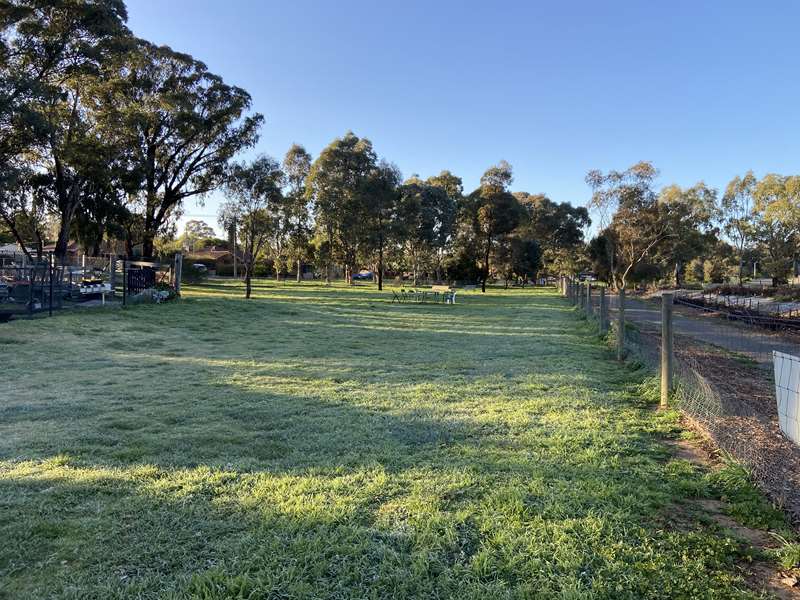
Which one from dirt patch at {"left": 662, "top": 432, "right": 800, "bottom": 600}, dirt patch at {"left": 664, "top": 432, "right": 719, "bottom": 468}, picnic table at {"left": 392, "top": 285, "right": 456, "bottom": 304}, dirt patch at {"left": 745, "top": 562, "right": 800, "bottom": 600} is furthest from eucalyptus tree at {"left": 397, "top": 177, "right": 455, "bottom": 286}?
dirt patch at {"left": 745, "top": 562, "right": 800, "bottom": 600}

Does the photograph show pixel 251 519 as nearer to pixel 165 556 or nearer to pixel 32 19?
pixel 165 556

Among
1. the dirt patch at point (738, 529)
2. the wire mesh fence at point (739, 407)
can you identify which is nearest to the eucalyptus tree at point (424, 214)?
the wire mesh fence at point (739, 407)

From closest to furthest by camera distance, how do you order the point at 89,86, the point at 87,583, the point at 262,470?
1. the point at 87,583
2. the point at 262,470
3. the point at 89,86

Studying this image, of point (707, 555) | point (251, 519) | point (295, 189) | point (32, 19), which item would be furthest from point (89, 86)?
point (707, 555)

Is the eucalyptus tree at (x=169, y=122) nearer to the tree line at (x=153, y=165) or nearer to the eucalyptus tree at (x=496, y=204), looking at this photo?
the tree line at (x=153, y=165)

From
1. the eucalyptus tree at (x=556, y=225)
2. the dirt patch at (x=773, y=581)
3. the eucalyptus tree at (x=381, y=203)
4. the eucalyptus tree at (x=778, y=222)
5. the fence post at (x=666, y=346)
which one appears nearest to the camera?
the dirt patch at (x=773, y=581)

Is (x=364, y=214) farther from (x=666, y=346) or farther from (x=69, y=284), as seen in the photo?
(x=666, y=346)

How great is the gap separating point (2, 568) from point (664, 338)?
223 inches

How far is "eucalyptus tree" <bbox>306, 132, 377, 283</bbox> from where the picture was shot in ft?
118

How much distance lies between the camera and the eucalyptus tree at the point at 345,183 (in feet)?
118

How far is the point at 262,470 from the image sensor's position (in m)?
3.46

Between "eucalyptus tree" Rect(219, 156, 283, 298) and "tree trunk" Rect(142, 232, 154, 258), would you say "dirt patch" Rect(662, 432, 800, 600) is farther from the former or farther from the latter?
"tree trunk" Rect(142, 232, 154, 258)

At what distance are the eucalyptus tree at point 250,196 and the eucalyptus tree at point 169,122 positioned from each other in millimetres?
1682

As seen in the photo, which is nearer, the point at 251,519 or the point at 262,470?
the point at 251,519
